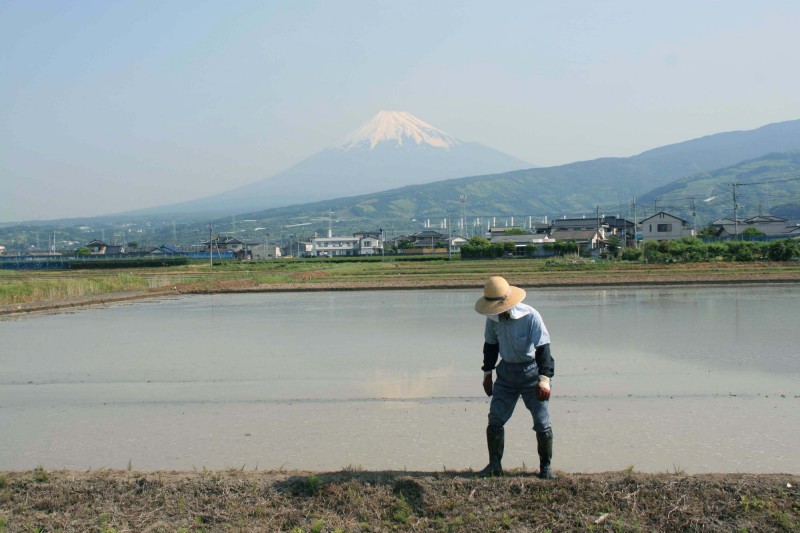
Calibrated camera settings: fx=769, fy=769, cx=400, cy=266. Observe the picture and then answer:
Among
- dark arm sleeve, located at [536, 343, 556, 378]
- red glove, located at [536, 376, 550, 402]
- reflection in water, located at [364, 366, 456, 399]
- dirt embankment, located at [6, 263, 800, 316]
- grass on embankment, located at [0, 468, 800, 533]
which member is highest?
dark arm sleeve, located at [536, 343, 556, 378]

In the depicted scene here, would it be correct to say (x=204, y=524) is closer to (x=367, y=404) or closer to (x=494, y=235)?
(x=367, y=404)

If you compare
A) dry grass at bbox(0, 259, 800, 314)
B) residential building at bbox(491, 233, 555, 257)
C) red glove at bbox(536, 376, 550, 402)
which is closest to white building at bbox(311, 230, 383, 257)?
residential building at bbox(491, 233, 555, 257)

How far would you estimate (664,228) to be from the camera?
55.1m

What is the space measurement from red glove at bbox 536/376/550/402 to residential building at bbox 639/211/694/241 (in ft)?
173

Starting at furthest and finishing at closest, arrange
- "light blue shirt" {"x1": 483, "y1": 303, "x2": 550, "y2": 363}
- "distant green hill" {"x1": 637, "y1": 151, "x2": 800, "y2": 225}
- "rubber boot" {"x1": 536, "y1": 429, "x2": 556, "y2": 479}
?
1. "distant green hill" {"x1": 637, "y1": 151, "x2": 800, "y2": 225}
2. "light blue shirt" {"x1": 483, "y1": 303, "x2": 550, "y2": 363}
3. "rubber boot" {"x1": 536, "y1": 429, "x2": 556, "y2": 479}

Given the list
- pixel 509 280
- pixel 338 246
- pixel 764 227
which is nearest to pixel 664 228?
pixel 764 227

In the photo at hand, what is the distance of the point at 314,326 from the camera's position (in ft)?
42.8

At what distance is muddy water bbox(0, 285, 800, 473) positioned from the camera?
477cm

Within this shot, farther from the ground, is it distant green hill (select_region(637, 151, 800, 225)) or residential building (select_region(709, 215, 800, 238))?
distant green hill (select_region(637, 151, 800, 225))

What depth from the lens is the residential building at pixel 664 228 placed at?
179ft

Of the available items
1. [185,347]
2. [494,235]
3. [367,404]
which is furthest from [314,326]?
[494,235]

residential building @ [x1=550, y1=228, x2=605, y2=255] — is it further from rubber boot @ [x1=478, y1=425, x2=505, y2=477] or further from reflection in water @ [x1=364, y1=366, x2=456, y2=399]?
rubber boot @ [x1=478, y1=425, x2=505, y2=477]

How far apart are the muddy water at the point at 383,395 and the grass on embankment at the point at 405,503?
534 millimetres

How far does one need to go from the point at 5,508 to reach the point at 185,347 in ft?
22.4
